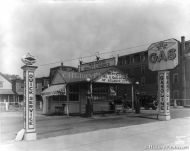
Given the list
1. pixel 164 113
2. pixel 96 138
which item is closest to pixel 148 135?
pixel 96 138

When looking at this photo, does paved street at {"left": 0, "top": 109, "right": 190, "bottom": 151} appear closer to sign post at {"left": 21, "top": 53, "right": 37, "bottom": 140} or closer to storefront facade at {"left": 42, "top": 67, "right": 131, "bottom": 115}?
sign post at {"left": 21, "top": 53, "right": 37, "bottom": 140}

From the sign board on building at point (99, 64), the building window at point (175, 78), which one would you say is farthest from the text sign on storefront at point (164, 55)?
the building window at point (175, 78)

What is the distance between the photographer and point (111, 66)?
20188 millimetres

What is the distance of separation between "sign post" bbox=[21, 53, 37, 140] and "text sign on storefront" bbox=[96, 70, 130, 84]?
921cm

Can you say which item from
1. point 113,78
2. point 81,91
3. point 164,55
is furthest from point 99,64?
point 164,55

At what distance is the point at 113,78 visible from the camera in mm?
20797

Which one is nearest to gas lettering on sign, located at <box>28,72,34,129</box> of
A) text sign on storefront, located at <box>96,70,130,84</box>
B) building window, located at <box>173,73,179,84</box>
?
text sign on storefront, located at <box>96,70,130,84</box>

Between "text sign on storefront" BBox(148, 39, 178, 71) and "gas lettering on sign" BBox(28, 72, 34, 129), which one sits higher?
"text sign on storefront" BBox(148, 39, 178, 71)

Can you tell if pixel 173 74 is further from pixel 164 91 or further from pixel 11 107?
pixel 164 91

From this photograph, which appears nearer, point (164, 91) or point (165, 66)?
point (165, 66)

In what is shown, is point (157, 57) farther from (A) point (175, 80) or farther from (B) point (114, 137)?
(A) point (175, 80)

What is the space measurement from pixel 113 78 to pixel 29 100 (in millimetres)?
10976

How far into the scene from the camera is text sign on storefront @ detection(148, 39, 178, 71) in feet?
53.3

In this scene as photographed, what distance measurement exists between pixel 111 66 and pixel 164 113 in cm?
552
